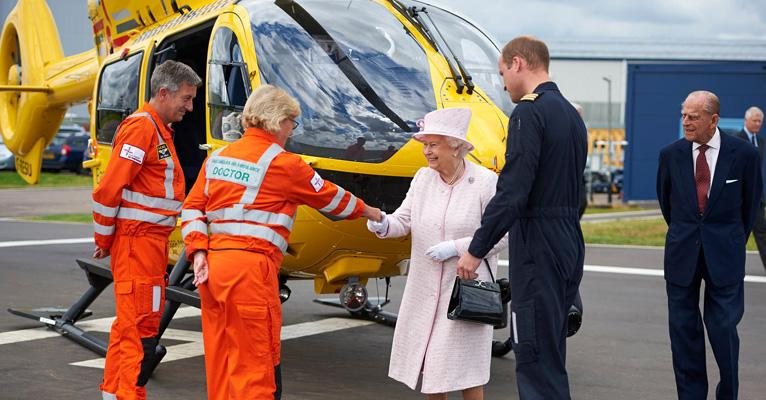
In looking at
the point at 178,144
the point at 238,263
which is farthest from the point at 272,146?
the point at 178,144

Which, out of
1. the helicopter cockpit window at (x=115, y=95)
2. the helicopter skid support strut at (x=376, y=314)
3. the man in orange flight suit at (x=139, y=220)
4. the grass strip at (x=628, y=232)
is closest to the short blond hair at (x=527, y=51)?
the man in orange flight suit at (x=139, y=220)

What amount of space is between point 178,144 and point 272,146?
13.4ft

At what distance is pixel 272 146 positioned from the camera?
4969 millimetres

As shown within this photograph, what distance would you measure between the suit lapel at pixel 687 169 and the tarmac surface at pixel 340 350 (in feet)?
4.90

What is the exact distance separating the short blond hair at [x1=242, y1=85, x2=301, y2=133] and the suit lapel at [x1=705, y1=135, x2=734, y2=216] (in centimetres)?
248

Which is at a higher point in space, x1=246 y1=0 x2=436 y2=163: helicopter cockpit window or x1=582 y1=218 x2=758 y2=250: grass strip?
x1=246 y1=0 x2=436 y2=163: helicopter cockpit window

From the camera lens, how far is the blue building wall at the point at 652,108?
92.1ft

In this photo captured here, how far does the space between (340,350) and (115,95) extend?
2.68 metres

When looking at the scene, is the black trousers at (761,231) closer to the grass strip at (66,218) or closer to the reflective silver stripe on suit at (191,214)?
the reflective silver stripe on suit at (191,214)

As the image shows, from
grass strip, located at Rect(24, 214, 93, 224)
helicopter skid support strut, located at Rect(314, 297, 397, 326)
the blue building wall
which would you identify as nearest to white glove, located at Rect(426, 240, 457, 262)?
helicopter skid support strut, located at Rect(314, 297, 397, 326)

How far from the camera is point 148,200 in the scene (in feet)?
19.1

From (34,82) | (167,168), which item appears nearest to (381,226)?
(167,168)

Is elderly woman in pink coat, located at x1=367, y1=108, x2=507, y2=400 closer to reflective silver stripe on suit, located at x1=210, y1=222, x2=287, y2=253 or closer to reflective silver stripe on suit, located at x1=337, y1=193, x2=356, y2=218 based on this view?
reflective silver stripe on suit, located at x1=337, y1=193, x2=356, y2=218

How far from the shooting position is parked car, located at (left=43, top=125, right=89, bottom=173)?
34906 millimetres
